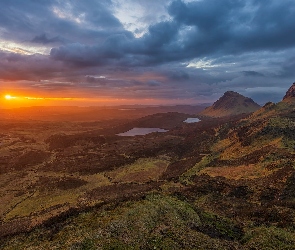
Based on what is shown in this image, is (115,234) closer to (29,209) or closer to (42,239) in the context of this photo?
(42,239)

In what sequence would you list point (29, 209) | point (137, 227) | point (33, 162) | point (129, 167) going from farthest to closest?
1. point (33, 162)
2. point (129, 167)
3. point (29, 209)
4. point (137, 227)

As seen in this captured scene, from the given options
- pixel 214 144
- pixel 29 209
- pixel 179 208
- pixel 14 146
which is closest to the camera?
pixel 179 208

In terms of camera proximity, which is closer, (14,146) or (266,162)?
(266,162)

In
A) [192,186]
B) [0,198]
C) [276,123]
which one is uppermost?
[276,123]

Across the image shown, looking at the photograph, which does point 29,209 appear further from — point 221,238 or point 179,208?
point 221,238

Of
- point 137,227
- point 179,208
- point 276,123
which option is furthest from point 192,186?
point 276,123

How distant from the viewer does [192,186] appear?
169ft

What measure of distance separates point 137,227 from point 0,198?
135 ft

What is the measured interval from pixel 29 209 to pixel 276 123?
7784cm

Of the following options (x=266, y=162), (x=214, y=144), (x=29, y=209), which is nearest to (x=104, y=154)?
(x=214, y=144)

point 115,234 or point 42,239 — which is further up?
point 115,234

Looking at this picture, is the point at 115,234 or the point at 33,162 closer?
the point at 115,234

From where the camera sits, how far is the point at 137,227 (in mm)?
30094

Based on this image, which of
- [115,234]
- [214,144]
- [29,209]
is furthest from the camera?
[214,144]
